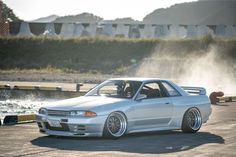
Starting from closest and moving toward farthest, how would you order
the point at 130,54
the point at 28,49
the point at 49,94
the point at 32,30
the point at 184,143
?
the point at 184,143 → the point at 49,94 → the point at 130,54 → the point at 28,49 → the point at 32,30

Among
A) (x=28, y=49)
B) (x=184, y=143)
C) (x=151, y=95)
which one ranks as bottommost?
(x=184, y=143)

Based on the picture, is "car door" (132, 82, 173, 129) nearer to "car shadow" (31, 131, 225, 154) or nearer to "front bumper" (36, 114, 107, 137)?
"car shadow" (31, 131, 225, 154)

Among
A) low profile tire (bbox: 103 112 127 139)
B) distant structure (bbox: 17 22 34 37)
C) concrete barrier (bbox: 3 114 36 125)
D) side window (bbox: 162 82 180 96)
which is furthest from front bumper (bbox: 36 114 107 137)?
distant structure (bbox: 17 22 34 37)

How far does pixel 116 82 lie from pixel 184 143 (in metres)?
2.36

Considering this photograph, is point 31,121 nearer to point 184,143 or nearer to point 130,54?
point 184,143

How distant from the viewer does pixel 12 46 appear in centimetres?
7062

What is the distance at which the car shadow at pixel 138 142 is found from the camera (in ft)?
41.6

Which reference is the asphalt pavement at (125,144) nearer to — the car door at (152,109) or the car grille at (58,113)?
the car door at (152,109)

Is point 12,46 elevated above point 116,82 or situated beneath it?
elevated above

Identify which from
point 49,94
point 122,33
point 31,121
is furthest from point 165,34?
point 31,121

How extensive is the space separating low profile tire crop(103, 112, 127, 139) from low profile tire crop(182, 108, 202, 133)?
6.82ft

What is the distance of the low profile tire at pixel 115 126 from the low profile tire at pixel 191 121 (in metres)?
2.08

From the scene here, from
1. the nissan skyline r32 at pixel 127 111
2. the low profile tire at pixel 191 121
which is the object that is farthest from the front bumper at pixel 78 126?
the low profile tire at pixel 191 121

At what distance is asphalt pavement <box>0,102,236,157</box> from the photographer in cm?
1213
